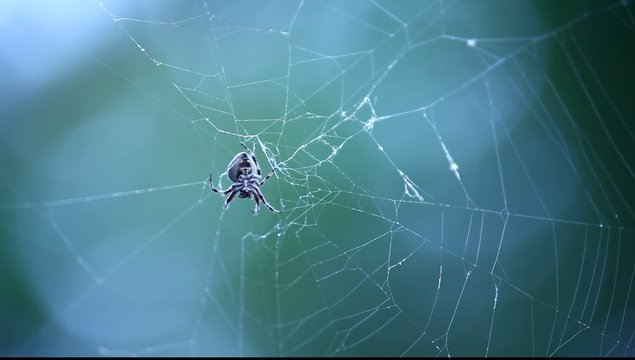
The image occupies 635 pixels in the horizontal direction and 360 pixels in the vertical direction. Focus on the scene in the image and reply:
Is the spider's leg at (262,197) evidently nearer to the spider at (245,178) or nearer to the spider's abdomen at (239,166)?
the spider at (245,178)

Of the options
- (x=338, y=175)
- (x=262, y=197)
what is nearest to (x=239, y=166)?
(x=262, y=197)

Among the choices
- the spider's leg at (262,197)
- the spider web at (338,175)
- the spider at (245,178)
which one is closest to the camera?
the spider web at (338,175)

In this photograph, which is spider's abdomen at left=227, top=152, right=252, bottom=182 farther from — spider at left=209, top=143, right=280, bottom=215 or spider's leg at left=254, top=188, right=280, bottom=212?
spider's leg at left=254, top=188, right=280, bottom=212

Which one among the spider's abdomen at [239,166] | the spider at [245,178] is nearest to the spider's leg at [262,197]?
the spider at [245,178]

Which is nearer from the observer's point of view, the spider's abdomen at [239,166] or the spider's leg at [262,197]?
the spider's abdomen at [239,166]

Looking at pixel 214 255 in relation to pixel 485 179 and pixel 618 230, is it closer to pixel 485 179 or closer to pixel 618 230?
pixel 485 179

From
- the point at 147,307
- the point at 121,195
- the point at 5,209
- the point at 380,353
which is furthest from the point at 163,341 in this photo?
the point at 380,353
